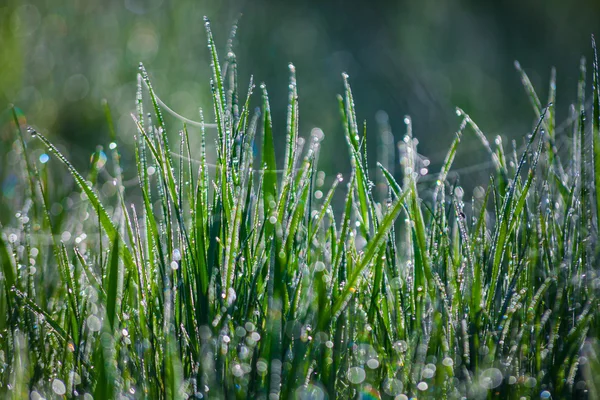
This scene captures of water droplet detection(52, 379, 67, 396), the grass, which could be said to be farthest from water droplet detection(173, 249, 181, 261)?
water droplet detection(52, 379, 67, 396)

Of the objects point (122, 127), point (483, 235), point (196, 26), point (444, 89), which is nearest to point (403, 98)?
point (444, 89)

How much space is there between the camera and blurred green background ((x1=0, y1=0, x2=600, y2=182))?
3201 mm

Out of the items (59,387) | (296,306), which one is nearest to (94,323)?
(59,387)

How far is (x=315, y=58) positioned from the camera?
14.4 feet

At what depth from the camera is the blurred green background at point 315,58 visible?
126 inches

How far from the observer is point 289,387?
1.54ft

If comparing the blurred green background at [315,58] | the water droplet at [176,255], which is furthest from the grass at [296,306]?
the blurred green background at [315,58]

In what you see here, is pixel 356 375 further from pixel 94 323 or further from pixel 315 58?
pixel 315 58

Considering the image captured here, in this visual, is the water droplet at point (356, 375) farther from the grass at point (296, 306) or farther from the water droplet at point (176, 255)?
the water droplet at point (176, 255)

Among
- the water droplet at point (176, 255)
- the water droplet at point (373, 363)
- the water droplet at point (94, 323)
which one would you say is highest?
the water droplet at point (176, 255)

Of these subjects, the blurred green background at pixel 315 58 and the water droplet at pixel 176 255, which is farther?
the blurred green background at pixel 315 58

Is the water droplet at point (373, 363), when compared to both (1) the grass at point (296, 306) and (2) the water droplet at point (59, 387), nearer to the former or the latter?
(1) the grass at point (296, 306)

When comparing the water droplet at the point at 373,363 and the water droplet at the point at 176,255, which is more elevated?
the water droplet at the point at 176,255

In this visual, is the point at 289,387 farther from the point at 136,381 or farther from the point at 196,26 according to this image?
the point at 196,26
